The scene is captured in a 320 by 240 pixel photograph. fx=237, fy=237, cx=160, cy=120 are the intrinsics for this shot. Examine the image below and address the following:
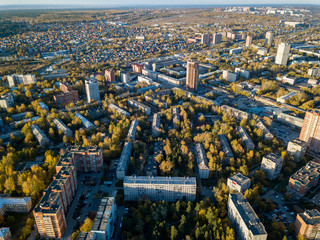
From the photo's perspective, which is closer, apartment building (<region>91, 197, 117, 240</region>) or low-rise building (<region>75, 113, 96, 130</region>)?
apartment building (<region>91, 197, 117, 240</region>)

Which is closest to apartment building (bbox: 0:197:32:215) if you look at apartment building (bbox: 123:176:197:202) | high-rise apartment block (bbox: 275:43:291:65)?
apartment building (bbox: 123:176:197:202)

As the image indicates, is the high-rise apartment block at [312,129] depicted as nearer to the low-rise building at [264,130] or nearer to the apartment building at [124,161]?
the low-rise building at [264,130]

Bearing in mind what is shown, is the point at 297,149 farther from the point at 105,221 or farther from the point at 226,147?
the point at 105,221

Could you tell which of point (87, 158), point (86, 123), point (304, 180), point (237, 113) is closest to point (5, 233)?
point (87, 158)

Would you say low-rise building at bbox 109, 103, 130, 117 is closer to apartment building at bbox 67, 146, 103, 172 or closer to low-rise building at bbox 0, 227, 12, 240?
apartment building at bbox 67, 146, 103, 172

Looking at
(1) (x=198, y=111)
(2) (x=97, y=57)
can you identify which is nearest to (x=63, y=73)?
(2) (x=97, y=57)

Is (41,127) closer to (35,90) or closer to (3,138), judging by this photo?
(3,138)
